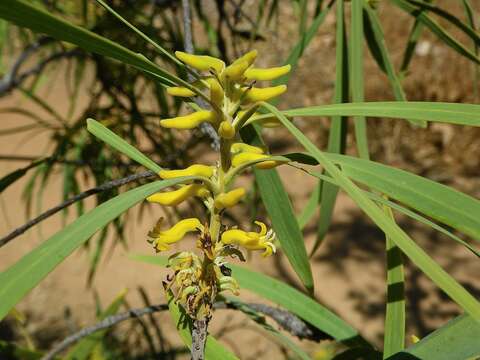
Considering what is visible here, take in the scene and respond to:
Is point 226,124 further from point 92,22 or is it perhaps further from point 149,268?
point 149,268

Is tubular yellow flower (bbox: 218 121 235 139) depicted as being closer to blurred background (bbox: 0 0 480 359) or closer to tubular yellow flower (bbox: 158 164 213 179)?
tubular yellow flower (bbox: 158 164 213 179)

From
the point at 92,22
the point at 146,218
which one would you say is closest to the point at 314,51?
the point at 146,218

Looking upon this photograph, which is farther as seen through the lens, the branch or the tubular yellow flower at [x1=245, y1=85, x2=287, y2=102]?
the branch

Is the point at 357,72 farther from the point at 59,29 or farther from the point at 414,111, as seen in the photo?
the point at 59,29

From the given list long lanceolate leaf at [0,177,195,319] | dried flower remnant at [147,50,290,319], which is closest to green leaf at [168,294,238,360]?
dried flower remnant at [147,50,290,319]

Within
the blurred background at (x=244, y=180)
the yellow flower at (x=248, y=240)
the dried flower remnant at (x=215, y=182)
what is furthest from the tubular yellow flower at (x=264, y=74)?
the blurred background at (x=244, y=180)

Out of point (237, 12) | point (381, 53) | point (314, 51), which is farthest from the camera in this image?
point (314, 51)
